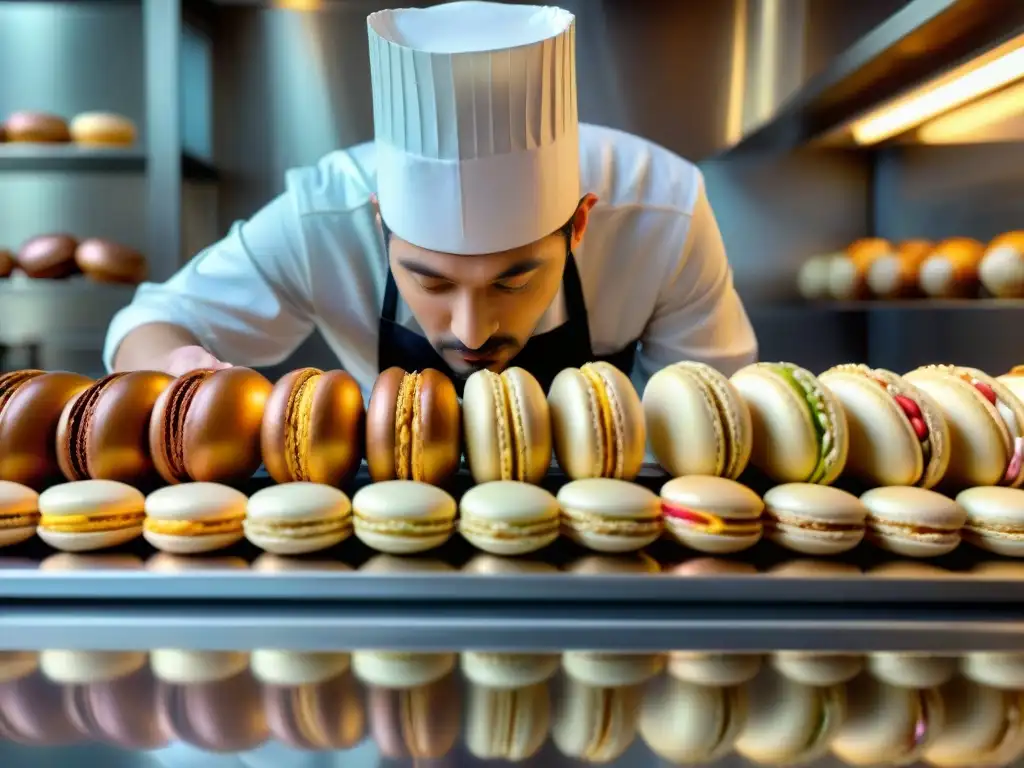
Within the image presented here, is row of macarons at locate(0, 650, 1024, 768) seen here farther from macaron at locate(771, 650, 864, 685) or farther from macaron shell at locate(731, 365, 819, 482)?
macaron shell at locate(731, 365, 819, 482)

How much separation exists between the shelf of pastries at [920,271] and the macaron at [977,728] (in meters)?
1.55

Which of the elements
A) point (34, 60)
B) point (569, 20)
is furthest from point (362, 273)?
point (34, 60)

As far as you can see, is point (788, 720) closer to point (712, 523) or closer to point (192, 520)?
point (712, 523)

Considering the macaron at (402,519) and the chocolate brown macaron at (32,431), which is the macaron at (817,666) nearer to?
the macaron at (402,519)

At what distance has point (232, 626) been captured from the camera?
490 mm

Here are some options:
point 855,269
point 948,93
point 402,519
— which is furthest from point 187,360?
point 855,269

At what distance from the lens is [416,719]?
391 millimetres

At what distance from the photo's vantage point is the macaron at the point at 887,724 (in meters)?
0.37

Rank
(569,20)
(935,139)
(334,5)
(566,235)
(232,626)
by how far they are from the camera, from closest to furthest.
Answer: (232,626) → (569,20) → (566,235) → (935,139) → (334,5)

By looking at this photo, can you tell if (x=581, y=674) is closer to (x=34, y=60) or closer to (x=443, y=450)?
(x=443, y=450)

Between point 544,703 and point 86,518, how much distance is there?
1.12ft

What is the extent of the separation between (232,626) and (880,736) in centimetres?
34

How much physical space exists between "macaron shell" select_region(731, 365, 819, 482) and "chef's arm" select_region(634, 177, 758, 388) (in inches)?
40.7

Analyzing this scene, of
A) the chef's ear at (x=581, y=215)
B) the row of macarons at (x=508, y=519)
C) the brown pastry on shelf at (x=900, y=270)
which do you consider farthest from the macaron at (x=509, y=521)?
the brown pastry on shelf at (x=900, y=270)
